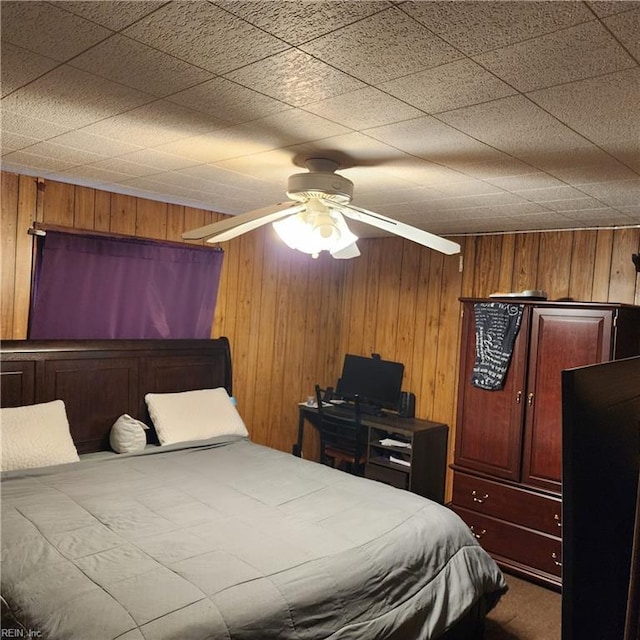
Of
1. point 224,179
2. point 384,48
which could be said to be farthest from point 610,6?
point 224,179

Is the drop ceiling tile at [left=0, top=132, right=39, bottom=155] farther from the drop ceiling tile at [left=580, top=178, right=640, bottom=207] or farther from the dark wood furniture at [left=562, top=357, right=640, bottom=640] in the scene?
the drop ceiling tile at [left=580, top=178, right=640, bottom=207]

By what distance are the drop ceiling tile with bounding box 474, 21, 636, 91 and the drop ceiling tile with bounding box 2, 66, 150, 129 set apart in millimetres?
1172

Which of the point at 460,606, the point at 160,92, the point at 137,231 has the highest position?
the point at 160,92

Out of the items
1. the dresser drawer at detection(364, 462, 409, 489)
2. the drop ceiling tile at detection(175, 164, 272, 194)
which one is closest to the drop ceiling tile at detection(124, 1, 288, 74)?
the drop ceiling tile at detection(175, 164, 272, 194)

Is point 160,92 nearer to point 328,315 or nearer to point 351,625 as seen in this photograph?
point 351,625

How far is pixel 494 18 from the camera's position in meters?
1.26

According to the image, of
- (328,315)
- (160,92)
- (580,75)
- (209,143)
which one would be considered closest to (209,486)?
(209,143)

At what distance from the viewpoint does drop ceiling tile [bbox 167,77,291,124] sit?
1.78 metres

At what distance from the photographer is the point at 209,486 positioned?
9.20 feet

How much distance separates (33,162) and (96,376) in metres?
1.34

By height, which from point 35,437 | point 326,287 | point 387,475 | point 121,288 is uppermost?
point 326,287

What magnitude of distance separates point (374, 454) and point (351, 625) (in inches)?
97.4

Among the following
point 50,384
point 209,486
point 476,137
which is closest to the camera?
point 476,137

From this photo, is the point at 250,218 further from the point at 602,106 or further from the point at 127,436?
the point at 127,436
